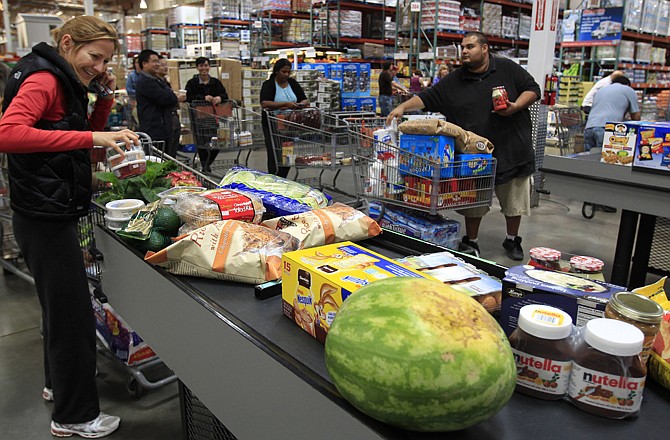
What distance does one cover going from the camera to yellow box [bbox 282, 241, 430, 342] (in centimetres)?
108

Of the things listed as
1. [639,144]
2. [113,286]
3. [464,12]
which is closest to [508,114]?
[639,144]

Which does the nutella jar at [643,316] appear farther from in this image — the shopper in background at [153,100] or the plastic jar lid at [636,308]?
the shopper in background at [153,100]

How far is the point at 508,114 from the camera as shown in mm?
3785

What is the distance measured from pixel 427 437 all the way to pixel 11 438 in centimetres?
216

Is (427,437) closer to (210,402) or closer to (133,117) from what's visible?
(210,402)

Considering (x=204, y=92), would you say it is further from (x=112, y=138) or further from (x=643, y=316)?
(x=643, y=316)

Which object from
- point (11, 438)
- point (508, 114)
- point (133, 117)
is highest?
point (508, 114)

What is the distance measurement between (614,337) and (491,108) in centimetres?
326

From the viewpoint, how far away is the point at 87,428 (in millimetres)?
2197

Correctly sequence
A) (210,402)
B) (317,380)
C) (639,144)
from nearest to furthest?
1. (317,380)
2. (210,402)
3. (639,144)

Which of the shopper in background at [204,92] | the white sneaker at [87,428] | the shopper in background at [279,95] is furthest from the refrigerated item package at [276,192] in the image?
the shopper in background at [204,92]

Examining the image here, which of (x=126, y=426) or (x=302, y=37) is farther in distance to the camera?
(x=302, y=37)

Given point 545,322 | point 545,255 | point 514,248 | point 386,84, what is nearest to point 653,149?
point 514,248

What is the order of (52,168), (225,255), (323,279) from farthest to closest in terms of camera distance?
1. (52,168)
2. (225,255)
3. (323,279)
